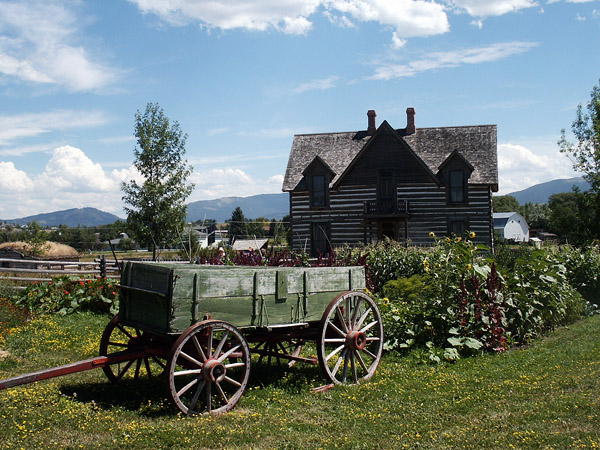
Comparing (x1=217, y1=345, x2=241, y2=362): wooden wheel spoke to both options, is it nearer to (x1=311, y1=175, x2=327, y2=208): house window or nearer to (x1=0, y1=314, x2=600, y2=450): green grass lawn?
(x1=0, y1=314, x2=600, y2=450): green grass lawn

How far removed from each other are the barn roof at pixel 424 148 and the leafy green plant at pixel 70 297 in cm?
1753

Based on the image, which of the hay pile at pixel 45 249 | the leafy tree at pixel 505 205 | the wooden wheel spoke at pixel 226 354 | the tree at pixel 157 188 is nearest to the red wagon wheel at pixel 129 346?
the wooden wheel spoke at pixel 226 354

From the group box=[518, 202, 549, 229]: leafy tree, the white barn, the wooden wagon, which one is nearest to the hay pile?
the wooden wagon

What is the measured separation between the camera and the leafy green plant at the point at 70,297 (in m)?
13.5

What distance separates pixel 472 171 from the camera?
28719mm

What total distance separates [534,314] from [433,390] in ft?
14.5

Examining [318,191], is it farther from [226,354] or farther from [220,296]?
[226,354]

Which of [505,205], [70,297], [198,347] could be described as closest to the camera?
[198,347]

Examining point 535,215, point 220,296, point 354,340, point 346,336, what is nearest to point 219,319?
point 220,296

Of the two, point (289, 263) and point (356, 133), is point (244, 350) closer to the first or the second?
point (289, 263)

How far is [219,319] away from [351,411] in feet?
6.15

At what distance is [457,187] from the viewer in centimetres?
2892

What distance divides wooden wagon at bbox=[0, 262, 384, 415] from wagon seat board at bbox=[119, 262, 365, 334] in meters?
0.01

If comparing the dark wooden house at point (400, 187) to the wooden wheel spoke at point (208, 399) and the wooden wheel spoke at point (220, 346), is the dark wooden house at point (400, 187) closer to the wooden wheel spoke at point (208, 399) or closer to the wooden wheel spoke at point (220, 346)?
the wooden wheel spoke at point (220, 346)
